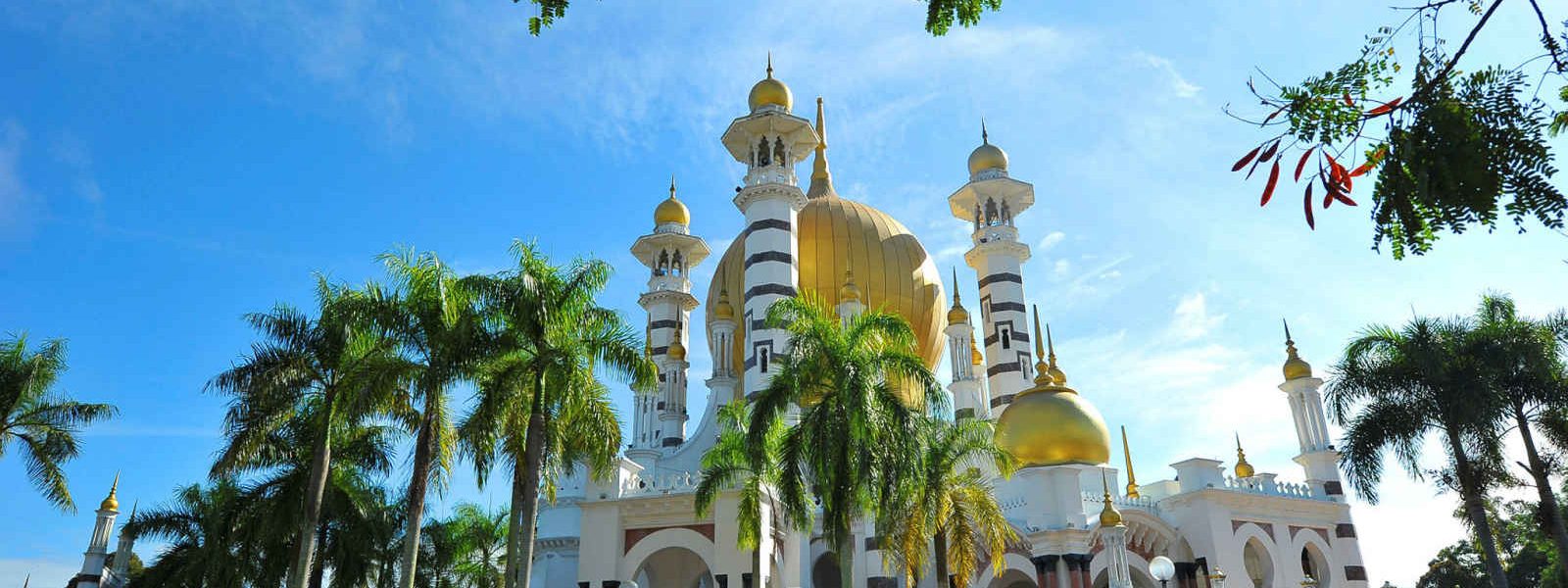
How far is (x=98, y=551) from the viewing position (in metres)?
30.0

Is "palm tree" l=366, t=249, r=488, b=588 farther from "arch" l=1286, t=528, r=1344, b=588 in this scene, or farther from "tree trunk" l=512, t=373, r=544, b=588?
"arch" l=1286, t=528, r=1344, b=588

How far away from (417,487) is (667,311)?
85.3 ft

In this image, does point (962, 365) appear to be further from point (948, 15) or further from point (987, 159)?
point (948, 15)

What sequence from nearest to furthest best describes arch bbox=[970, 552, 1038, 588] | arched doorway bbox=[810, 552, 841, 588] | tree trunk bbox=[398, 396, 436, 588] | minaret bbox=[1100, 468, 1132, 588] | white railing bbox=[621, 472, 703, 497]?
tree trunk bbox=[398, 396, 436, 588], minaret bbox=[1100, 468, 1132, 588], white railing bbox=[621, 472, 703, 497], arch bbox=[970, 552, 1038, 588], arched doorway bbox=[810, 552, 841, 588]

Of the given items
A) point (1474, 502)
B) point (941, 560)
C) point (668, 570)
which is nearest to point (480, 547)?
point (668, 570)

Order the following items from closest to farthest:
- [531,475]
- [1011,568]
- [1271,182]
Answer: [1271,182] < [531,475] < [1011,568]

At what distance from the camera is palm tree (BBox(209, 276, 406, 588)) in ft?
55.0

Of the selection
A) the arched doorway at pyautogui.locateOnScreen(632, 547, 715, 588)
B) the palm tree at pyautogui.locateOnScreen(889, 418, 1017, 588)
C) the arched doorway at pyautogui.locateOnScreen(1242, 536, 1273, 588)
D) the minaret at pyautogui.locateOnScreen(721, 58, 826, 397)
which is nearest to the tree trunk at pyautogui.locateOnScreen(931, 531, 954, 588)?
the palm tree at pyautogui.locateOnScreen(889, 418, 1017, 588)

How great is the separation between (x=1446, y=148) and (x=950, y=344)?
3101 centimetres

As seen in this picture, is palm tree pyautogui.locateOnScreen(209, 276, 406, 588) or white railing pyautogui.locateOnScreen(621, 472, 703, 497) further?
white railing pyautogui.locateOnScreen(621, 472, 703, 497)

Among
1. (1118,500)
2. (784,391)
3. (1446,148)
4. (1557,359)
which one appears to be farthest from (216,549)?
(1557,359)

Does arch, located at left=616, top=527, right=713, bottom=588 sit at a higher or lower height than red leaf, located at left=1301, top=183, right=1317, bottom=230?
higher

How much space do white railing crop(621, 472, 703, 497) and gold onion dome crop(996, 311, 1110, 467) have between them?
7580mm

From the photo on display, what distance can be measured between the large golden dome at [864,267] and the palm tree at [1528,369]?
1920 centimetres
